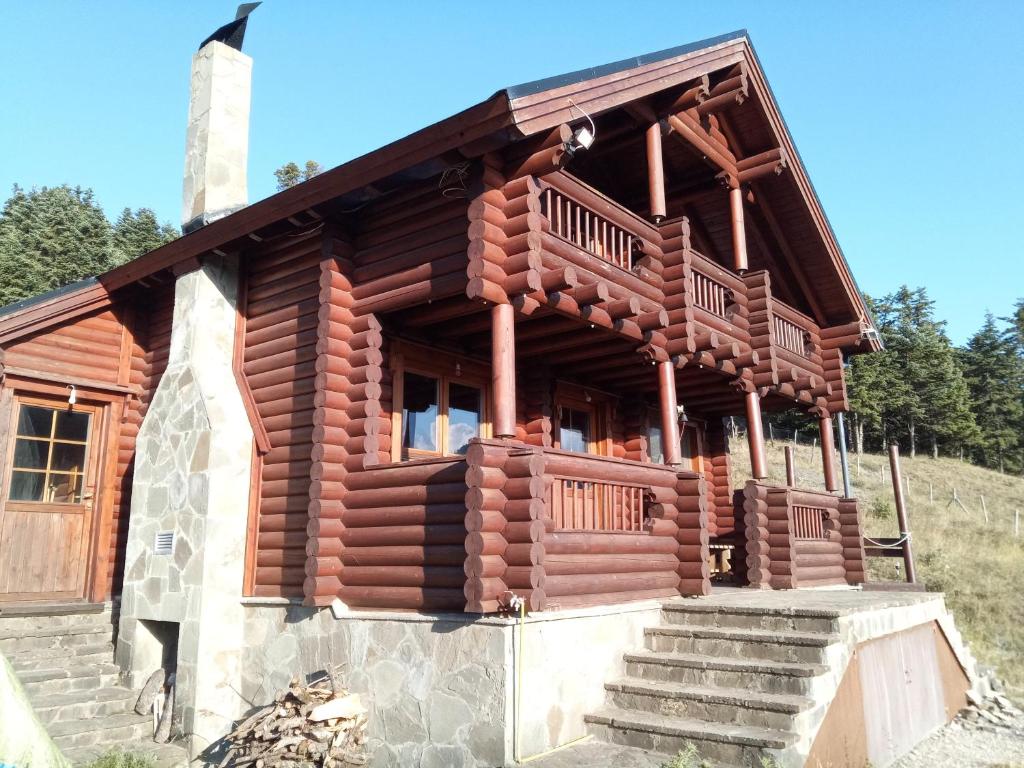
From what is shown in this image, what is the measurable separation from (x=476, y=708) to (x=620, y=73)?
6.42 meters

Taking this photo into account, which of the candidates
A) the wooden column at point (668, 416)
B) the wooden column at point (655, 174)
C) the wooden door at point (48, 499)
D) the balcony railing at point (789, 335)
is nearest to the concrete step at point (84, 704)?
the wooden door at point (48, 499)

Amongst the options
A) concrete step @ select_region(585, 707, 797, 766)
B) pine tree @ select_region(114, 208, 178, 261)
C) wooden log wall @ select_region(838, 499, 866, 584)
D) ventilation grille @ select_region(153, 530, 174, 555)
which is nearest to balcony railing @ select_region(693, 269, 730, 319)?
wooden log wall @ select_region(838, 499, 866, 584)

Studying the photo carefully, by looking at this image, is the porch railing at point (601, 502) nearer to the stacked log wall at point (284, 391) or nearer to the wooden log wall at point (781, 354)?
the stacked log wall at point (284, 391)

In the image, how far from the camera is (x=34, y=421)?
1012 cm

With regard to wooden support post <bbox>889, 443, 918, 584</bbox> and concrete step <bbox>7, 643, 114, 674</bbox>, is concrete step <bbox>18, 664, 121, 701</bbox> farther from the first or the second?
wooden support post <bbox>889, 443, 918, 584</bbox>

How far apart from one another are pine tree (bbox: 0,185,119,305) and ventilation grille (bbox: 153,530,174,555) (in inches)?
1035

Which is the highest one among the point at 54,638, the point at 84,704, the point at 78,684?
the point at 54,638

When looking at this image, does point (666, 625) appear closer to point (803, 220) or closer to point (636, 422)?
point (636, 422)

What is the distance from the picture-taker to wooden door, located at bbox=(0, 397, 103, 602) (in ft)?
32.0

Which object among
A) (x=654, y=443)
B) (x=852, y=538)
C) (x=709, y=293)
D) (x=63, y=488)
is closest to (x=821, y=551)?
(x=852, y=538)

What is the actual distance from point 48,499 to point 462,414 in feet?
17.8

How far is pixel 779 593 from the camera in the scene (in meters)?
10.3

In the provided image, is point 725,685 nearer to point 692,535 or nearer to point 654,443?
point 692,535

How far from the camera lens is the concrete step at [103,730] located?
803cm
